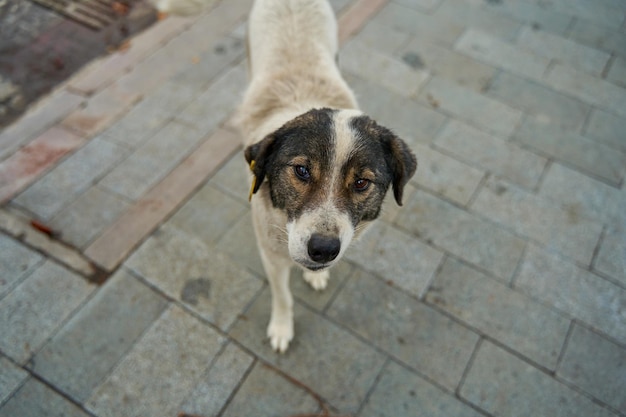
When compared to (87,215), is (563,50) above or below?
below

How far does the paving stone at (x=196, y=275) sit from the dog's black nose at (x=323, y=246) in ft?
5.49

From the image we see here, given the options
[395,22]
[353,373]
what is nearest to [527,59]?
[395,22]

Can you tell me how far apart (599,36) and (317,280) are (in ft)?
19.6

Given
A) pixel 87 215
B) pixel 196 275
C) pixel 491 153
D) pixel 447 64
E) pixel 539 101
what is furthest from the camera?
pixel 447 64

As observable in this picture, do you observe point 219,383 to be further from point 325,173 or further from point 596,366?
point 596,366

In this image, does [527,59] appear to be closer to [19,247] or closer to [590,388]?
[590,388]

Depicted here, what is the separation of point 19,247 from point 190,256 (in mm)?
1603

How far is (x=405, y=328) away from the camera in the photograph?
3.70m

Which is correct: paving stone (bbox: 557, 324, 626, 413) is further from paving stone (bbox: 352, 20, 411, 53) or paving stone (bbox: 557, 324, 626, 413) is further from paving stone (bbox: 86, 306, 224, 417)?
paving stone (bbox: 352, 20, 411, 53)

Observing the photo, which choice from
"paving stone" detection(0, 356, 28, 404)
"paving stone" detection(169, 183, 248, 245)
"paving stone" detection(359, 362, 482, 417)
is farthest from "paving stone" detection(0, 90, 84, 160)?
"paving stone" detection(359, 362, 482, 417)

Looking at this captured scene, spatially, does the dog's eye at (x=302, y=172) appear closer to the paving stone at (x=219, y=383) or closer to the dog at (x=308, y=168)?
the dog at (x=308, y=168)

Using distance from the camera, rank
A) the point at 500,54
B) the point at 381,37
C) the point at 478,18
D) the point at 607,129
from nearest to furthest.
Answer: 1. the point at 607,129
2. the point at 500,54
3. the point at 381,37
4. the point at 478,18

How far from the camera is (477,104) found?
5473 mm

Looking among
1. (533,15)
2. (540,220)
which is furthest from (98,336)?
(533,15)
